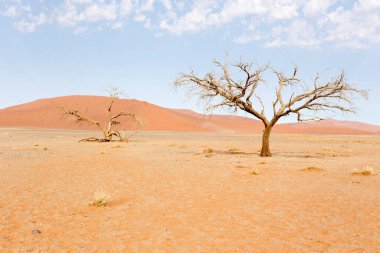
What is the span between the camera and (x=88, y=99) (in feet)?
409

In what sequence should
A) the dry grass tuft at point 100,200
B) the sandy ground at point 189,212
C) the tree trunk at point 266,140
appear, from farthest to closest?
the tree trunk at point 266,140 < the dry grass tuft at point 100,200 < the sandy ground at point 189,212

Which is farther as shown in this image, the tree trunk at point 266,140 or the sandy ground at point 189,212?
the tree trunk at point 266,140

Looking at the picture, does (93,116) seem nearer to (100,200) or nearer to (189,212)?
(100,200)

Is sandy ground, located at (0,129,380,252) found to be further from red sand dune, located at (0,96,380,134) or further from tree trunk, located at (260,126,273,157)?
red sand dune, located at (0,96,380,134)

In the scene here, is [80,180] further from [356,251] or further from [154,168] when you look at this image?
[356,251]

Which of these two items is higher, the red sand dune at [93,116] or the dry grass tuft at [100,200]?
the red sand dune at [93,116]

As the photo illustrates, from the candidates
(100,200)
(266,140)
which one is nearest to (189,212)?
(100,200)

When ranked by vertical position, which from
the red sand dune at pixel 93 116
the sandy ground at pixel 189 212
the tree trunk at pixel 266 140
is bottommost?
the sandy ground at pixel 189 212

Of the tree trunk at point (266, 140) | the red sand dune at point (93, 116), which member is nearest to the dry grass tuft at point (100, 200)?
the tree trunk at point (266, 140)

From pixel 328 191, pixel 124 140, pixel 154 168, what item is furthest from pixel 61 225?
pixel 124 140

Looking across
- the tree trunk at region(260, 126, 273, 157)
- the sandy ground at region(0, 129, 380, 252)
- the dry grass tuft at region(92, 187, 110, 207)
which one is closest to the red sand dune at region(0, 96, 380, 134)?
the tree trunk at region(260, 126, 273, 157)

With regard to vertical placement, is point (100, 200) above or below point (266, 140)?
below

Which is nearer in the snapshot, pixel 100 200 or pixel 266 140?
pixel 100 200

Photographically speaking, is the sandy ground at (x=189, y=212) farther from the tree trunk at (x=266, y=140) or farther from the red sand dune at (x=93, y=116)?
the red sand dune at (x=93, y=116)
